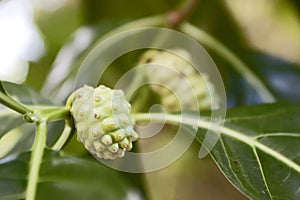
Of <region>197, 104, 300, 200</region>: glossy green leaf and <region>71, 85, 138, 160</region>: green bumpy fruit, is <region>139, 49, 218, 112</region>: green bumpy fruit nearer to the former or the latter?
<region>197, 104, 300, 200</region>: glossy green leaf

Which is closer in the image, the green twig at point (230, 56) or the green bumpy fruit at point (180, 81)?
the green bumpy fruit at point (180, 81)

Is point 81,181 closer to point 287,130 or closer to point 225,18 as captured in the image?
point 287,130

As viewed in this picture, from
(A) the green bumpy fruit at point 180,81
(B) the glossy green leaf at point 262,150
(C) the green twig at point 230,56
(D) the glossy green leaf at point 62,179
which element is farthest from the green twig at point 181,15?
(D) the glossy green leaf at point 62,179

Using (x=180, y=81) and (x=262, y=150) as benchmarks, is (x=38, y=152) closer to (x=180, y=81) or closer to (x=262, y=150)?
(x=262, y=150)

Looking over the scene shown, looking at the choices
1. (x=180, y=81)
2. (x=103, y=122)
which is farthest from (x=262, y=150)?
(x=180, y=81)

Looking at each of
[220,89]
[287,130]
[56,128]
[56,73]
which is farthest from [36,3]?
[287,130]

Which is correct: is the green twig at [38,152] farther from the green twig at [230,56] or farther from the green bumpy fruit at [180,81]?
the green twig at [230,56]
